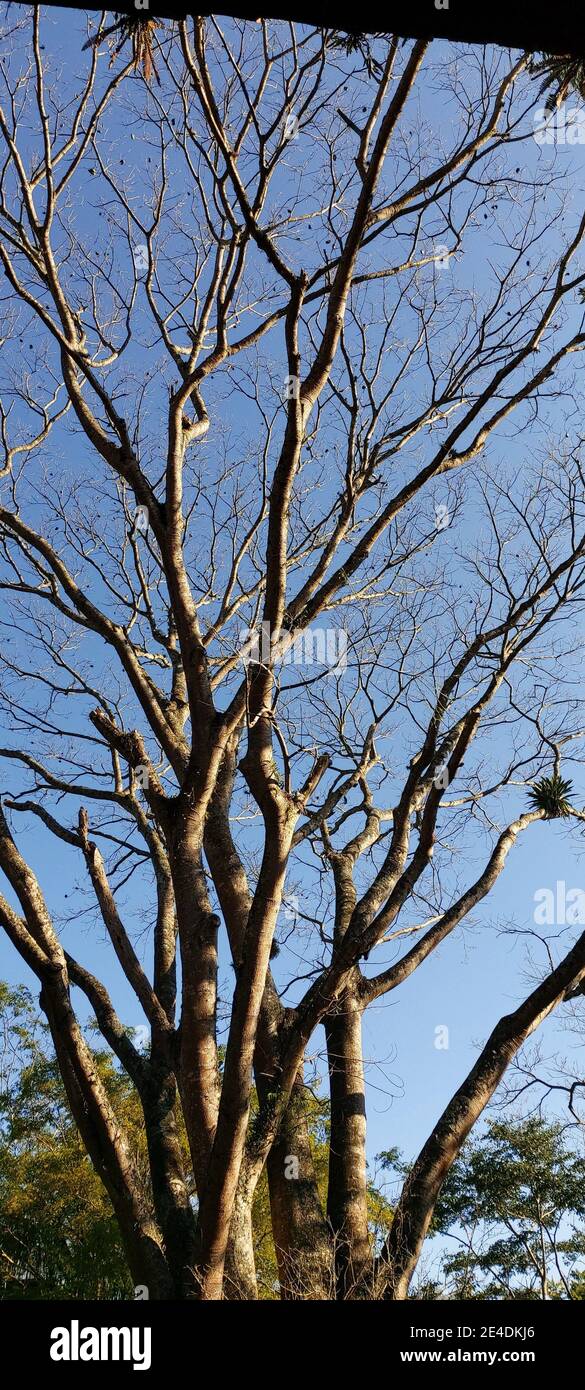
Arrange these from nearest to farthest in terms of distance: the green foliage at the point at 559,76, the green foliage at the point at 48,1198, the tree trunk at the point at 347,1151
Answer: the green foliage at the point at 559,76
the tree trunk at the point at 347,1151
the green foliage at the point at 48,1198

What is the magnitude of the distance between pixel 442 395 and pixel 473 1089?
399cm

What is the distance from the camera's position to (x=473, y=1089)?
546cm

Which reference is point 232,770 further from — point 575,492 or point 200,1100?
point 575,492

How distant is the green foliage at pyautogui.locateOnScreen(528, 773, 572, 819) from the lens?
6.56 metres

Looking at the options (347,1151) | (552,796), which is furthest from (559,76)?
(347,1151)

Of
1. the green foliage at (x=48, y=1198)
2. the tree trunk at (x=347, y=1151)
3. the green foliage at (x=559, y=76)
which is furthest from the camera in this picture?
the green foliage at (x=48, y=1198)

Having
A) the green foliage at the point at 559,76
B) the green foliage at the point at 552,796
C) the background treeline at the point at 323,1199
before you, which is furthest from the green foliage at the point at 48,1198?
the green foliage at the point at 559,76

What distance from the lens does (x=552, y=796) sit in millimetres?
6539

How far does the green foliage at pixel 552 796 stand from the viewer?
6.56m

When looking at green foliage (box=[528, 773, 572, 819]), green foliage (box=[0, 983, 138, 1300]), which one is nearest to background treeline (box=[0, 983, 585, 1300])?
green foliage (box=[0, 983, 138, 1300])

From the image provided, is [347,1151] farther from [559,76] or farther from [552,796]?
[559,76]

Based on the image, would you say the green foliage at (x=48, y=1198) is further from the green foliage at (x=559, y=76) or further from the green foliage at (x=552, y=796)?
the green foliage at (x=559, y=76)
